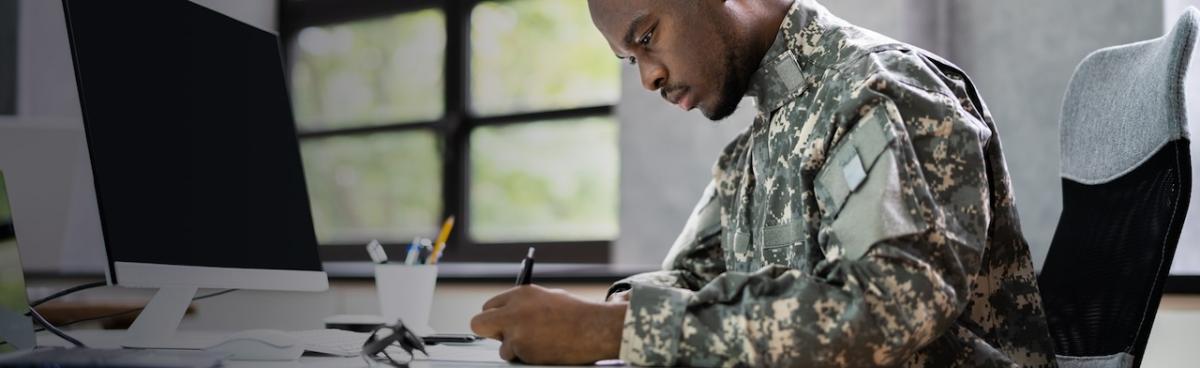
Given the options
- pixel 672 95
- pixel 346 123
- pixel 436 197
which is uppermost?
pixel 672 95

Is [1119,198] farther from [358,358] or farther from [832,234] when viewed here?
[358,358]

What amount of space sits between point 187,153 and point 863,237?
0.74m

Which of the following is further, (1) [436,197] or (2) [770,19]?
(1) [436,197]

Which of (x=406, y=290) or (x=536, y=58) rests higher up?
(x=536, y=58)

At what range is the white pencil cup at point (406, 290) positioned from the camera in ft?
4.90

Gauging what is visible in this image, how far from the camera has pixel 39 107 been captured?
2.63 m

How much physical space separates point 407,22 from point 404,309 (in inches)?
56.0

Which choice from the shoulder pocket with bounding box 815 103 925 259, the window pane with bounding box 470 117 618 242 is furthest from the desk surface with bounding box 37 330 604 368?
the window pane with bounding box 470 117 618 242

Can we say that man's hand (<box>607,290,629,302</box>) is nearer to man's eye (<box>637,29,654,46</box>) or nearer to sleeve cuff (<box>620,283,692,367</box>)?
sleeve cuff (<box>620,283,692,367</box>)

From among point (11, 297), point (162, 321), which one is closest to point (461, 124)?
point (162, 321)

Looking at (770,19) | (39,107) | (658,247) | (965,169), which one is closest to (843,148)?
(965,169)

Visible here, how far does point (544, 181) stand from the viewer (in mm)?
2557

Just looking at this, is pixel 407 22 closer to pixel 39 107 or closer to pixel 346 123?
pixel 346 123

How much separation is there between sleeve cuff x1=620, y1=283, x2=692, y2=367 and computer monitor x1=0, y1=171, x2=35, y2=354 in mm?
574
